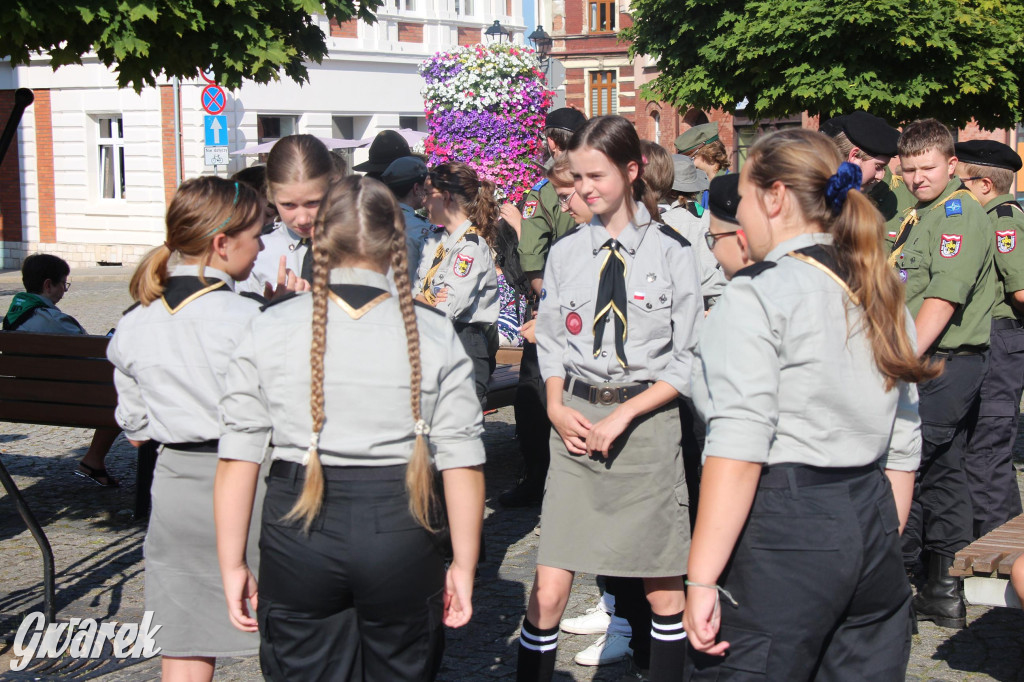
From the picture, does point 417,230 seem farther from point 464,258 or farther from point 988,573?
point 988,573

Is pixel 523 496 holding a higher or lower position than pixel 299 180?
lower

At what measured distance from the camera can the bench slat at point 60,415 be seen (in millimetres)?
6055

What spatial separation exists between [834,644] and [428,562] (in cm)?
98

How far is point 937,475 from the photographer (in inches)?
201

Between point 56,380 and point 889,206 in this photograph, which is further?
point 56,380

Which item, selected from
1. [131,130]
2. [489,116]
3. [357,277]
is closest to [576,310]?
[357,277]

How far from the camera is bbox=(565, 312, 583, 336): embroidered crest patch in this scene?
3.85m

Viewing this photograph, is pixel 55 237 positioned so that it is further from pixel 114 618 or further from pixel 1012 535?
pixel 1012 535

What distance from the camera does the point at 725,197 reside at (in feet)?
10.2

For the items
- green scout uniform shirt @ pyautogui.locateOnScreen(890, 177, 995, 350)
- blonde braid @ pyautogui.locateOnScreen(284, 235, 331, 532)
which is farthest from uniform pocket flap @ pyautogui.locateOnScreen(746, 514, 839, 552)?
green scout uniform shirt @ pyautogui.locateOnScreen(890, 177, 995, 350)

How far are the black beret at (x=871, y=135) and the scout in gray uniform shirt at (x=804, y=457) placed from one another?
2328mm

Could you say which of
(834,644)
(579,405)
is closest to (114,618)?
(579,405)

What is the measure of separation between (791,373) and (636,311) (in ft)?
4.08

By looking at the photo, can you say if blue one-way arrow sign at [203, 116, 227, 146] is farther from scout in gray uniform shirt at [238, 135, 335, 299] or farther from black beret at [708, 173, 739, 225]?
black beret at [708, 173, 739, 225]
